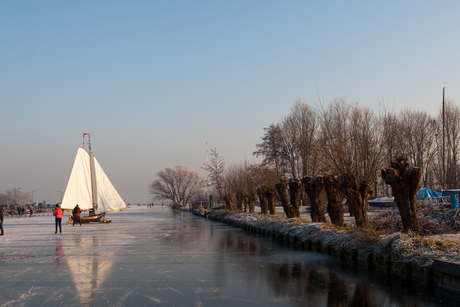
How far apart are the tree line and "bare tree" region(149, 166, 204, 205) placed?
58739 mm

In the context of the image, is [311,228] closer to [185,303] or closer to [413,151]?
[185,303]

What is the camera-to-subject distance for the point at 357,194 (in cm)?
1350

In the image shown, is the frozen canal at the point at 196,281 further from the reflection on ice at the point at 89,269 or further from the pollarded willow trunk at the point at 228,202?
the pollarded willow trunk at the point at 228,202

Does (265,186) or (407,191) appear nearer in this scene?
(407,191)

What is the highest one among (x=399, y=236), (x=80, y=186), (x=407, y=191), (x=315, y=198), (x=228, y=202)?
(x=80, y=186)

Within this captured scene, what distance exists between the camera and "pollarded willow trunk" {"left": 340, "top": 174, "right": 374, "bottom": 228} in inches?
523

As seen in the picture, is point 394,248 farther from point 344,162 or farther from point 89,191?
point 89,191

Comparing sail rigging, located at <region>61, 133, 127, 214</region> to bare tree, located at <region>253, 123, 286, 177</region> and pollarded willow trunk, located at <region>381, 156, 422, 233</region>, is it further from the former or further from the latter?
pollarded willow trunk, located at <region>381, 156, 422, 233</region>

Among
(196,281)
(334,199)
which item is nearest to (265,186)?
(334,199)

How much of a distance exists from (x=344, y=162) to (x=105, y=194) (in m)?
28.6

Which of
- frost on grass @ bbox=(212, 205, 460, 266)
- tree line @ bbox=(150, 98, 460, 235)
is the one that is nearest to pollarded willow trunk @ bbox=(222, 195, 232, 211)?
tree line @ bbox=(150, 98, 460, 235)

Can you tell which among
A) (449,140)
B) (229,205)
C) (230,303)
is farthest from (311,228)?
(449,140)

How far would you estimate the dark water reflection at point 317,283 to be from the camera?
21.7ft

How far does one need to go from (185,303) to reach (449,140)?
3706 centimetres
